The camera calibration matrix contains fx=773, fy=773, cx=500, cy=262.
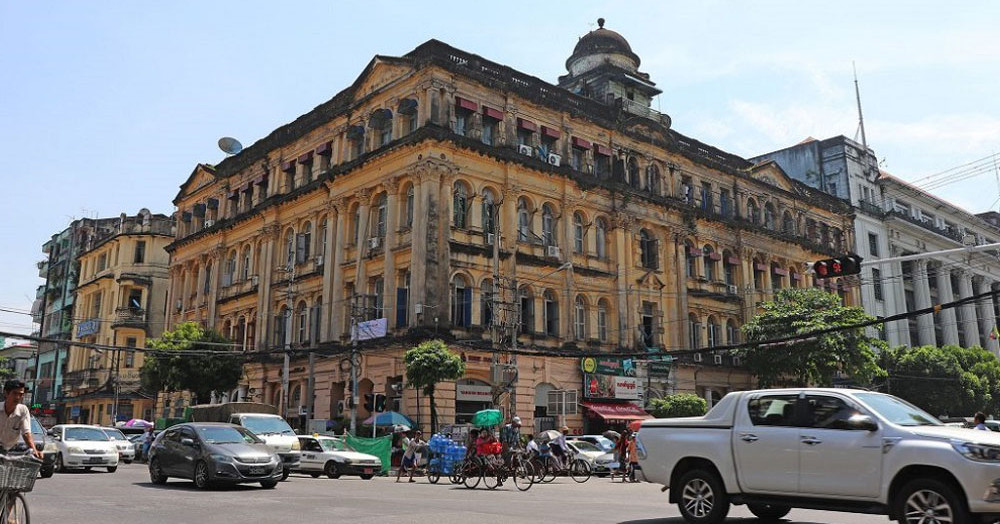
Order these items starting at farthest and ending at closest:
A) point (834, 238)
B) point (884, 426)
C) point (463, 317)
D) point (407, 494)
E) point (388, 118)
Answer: point (834, 238) < point (388, 118) < point (463, 317) < point (407, 494) < point (884, 426)

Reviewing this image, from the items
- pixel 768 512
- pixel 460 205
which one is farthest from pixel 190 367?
pixel 768 512

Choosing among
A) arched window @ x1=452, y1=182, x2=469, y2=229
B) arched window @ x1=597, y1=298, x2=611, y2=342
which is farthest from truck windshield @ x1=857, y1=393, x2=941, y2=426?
arched window @ x1=597, y1=298, x2=611, y2=342

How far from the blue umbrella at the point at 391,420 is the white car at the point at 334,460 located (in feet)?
14.7

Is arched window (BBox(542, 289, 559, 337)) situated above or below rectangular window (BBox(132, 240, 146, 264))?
below

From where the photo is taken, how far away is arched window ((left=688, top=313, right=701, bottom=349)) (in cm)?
4250

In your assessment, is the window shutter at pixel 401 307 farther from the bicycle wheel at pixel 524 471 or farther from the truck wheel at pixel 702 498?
the truck wheel at pixel 702 498

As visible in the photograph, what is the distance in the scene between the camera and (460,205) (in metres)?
34.0

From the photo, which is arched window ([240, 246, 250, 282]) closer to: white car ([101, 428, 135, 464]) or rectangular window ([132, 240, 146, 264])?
white car ([101, 428, 135, 464])

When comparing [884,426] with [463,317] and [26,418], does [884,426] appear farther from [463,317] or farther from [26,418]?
[463,317]

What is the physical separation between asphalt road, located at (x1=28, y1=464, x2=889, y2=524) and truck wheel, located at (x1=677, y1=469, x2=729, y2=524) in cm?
52

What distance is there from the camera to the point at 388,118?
1432 inches

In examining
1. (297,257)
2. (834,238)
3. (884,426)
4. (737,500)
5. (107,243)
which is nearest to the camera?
(884,426)

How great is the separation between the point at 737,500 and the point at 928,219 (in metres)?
65.8

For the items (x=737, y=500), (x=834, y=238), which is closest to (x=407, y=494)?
(x=737, y=500)
